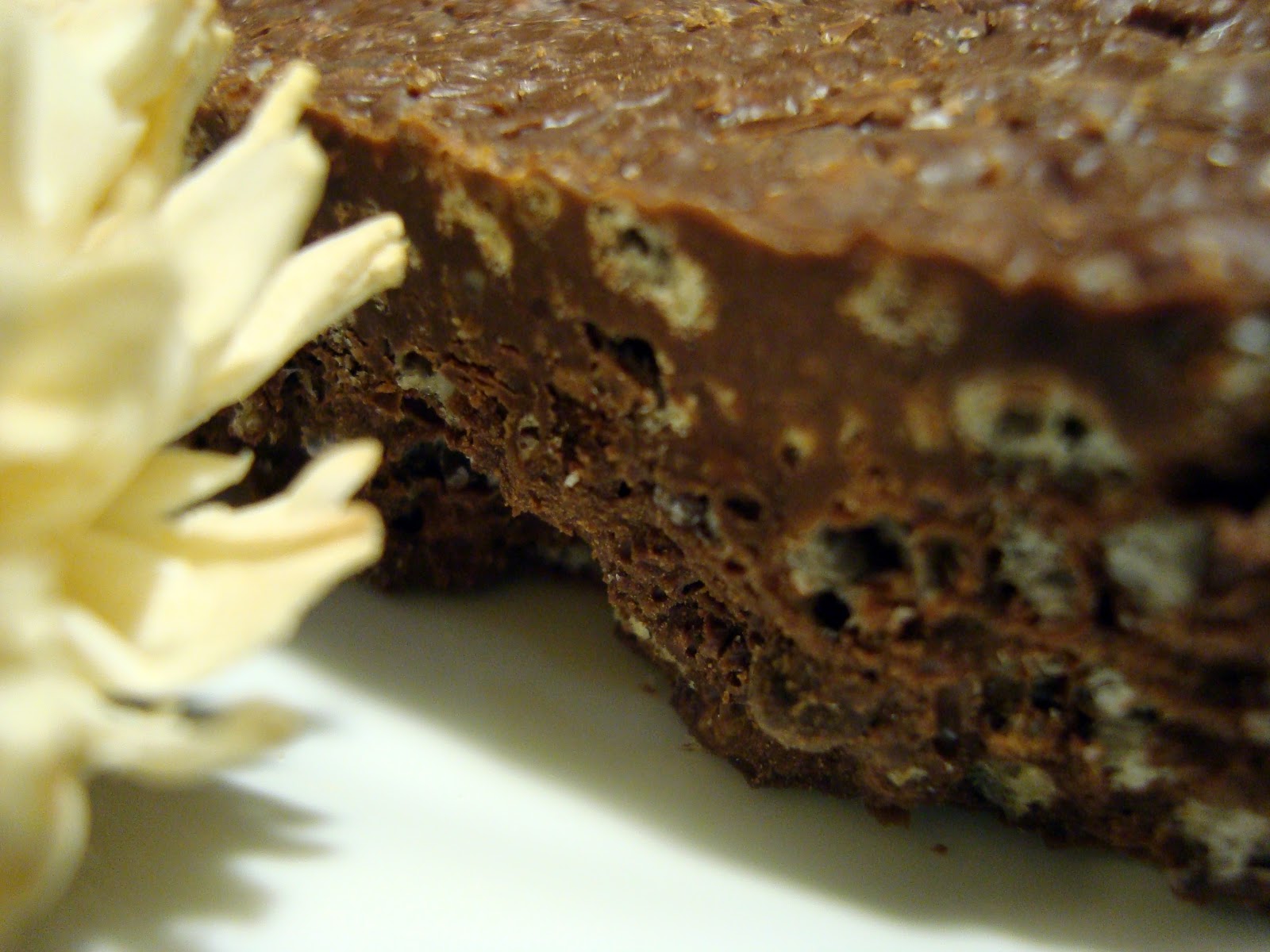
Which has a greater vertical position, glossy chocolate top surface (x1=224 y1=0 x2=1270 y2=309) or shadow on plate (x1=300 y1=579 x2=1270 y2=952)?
glossy chocolate top surface (x1=224 y1=0 x2=1270 y2=309)

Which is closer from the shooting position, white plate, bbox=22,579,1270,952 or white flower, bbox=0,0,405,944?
white flower, bbox=0,0,405,944

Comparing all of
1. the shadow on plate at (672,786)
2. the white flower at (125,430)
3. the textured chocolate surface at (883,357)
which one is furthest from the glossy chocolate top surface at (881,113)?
the shadow on plate at (672,786)

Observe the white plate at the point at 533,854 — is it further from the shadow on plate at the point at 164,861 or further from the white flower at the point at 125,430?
the white flower at the point at 125,430

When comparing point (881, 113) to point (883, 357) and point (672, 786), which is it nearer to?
point (883, 357)

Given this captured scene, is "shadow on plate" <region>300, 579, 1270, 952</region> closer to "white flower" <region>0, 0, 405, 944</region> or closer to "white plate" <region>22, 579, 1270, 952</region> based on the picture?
"white plate" <region>22, 579, 1270, 952</region>

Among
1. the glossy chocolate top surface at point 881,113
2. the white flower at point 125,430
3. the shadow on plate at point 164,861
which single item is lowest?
the shadow on plate at point 164,861

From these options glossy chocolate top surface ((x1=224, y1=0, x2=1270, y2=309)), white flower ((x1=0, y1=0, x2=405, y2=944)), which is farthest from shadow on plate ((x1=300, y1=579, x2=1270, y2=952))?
glossy chocolate top surface ((x1=224, y1=0, x2=1270, y2=309))
